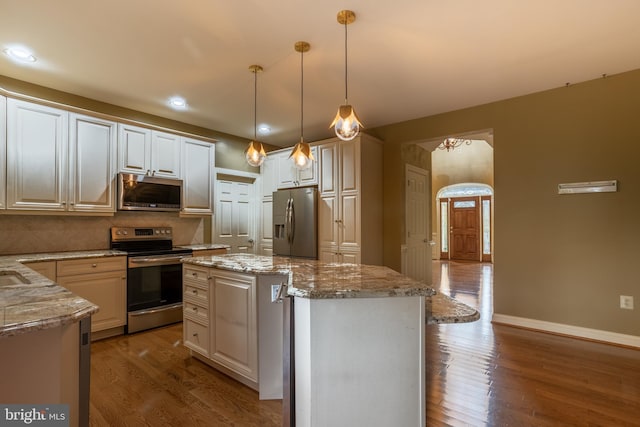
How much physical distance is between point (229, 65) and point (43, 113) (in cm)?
192

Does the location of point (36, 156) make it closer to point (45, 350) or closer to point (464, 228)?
point (45, 350)

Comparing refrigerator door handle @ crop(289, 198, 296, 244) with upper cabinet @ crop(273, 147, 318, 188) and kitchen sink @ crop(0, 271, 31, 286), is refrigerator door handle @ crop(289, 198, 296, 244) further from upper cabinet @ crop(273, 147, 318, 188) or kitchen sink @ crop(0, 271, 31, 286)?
kitchen sink @ crop(0, 271, 31, 286)

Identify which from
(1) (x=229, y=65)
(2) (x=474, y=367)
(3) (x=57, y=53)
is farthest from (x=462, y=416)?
(3) (x=57, y=53)

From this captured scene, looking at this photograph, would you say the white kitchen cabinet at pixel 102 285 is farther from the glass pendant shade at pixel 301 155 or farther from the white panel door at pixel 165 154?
the glass pendant shade at pixel 301 155

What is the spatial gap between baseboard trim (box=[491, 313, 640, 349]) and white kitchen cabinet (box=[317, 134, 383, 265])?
5.67 feet

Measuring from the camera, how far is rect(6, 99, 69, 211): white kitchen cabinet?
2.88m

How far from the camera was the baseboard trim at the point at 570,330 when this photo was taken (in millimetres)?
2996

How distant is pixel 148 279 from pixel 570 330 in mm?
4564

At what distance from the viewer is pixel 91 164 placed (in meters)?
3.36

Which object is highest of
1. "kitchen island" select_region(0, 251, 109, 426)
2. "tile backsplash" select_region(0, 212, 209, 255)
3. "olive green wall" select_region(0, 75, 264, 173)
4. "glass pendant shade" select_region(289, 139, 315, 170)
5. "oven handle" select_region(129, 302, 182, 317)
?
"olive green wall" select_region(0, 75, 264, 173)

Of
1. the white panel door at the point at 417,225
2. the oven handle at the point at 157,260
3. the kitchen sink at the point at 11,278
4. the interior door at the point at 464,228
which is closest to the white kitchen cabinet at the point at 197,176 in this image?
the oven handle at the point at 157,260

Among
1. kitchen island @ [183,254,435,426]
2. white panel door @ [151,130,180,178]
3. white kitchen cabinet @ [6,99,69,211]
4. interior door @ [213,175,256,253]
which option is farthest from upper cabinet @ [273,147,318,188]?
kitchen island @ [183,254,435,426]

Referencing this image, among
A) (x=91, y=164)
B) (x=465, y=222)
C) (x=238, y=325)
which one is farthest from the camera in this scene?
(x=465, y=222)

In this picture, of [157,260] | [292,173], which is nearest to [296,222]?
[292,173]
